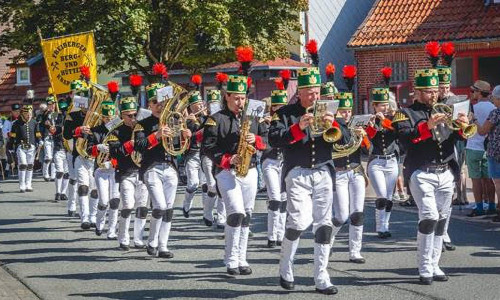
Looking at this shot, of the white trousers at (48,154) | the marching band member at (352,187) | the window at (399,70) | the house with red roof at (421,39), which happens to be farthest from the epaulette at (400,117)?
the window at (399,70)

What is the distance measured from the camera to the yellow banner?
23.0m

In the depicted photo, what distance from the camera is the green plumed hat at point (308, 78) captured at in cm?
927

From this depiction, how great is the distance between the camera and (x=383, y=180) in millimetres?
12703

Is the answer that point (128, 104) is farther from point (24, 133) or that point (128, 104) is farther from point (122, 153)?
point (24, 133)

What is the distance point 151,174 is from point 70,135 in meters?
3.66

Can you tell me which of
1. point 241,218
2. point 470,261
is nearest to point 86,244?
point 241,218

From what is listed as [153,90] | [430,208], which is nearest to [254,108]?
[153,90]

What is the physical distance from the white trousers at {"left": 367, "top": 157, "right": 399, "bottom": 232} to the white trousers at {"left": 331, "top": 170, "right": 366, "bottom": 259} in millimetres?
1253

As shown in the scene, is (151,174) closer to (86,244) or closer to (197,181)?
(86,244)

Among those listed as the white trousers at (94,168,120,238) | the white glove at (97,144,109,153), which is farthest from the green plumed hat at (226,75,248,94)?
the white trousers at (94,168,120,238)

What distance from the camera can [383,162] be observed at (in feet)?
41.9

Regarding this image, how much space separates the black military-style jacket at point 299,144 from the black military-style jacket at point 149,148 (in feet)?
8.49

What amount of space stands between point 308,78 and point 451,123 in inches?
61.9

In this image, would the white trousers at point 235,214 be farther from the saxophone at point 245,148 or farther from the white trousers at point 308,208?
the white trousers at point 308,208
